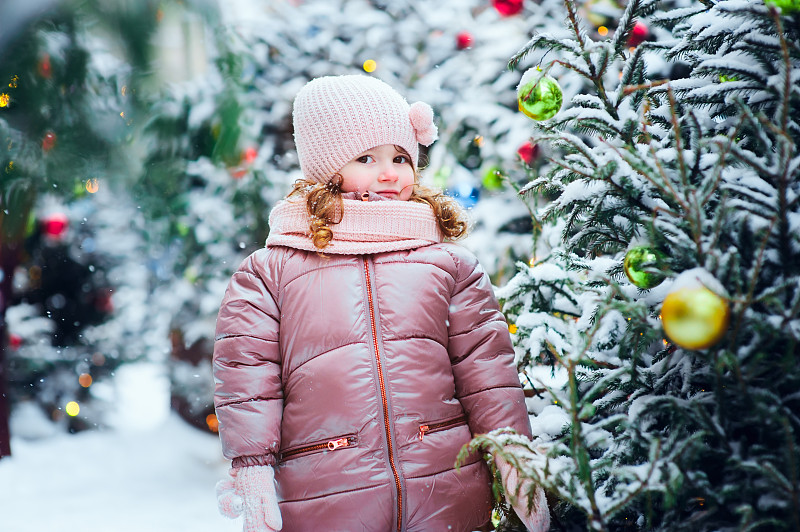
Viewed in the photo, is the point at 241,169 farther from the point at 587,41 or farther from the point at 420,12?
the point at 587,41

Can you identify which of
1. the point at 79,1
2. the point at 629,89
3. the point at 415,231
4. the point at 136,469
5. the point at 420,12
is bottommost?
the point at 136,469

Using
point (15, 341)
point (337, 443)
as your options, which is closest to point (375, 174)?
point (337, 443)

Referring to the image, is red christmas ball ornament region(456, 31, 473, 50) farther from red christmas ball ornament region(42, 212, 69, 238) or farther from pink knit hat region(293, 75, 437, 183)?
red christmas ball ornament region(42, 212, 69, 238)

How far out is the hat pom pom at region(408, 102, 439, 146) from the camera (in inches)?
80.1

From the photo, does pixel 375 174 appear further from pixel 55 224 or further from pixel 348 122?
pixel 55 224

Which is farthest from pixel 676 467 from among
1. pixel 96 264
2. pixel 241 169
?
pixel 96 264

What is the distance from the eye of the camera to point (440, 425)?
1.78 m

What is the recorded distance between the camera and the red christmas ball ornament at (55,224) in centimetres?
398

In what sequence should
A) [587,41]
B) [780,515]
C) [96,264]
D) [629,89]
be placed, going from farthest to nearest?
1. [96,264]
2. [587,41]
3. [629,89]
4. [780,515]

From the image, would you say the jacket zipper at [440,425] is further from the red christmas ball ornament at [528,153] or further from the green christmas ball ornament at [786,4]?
the red christmas ball ornament at [528,153]

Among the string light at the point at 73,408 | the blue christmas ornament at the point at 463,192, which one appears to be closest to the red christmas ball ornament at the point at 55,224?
the string light at the point at 73,408

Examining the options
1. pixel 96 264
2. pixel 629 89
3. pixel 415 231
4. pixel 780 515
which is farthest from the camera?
pixel 96 264

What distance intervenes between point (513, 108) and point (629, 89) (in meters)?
2.45

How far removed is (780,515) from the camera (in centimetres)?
121
